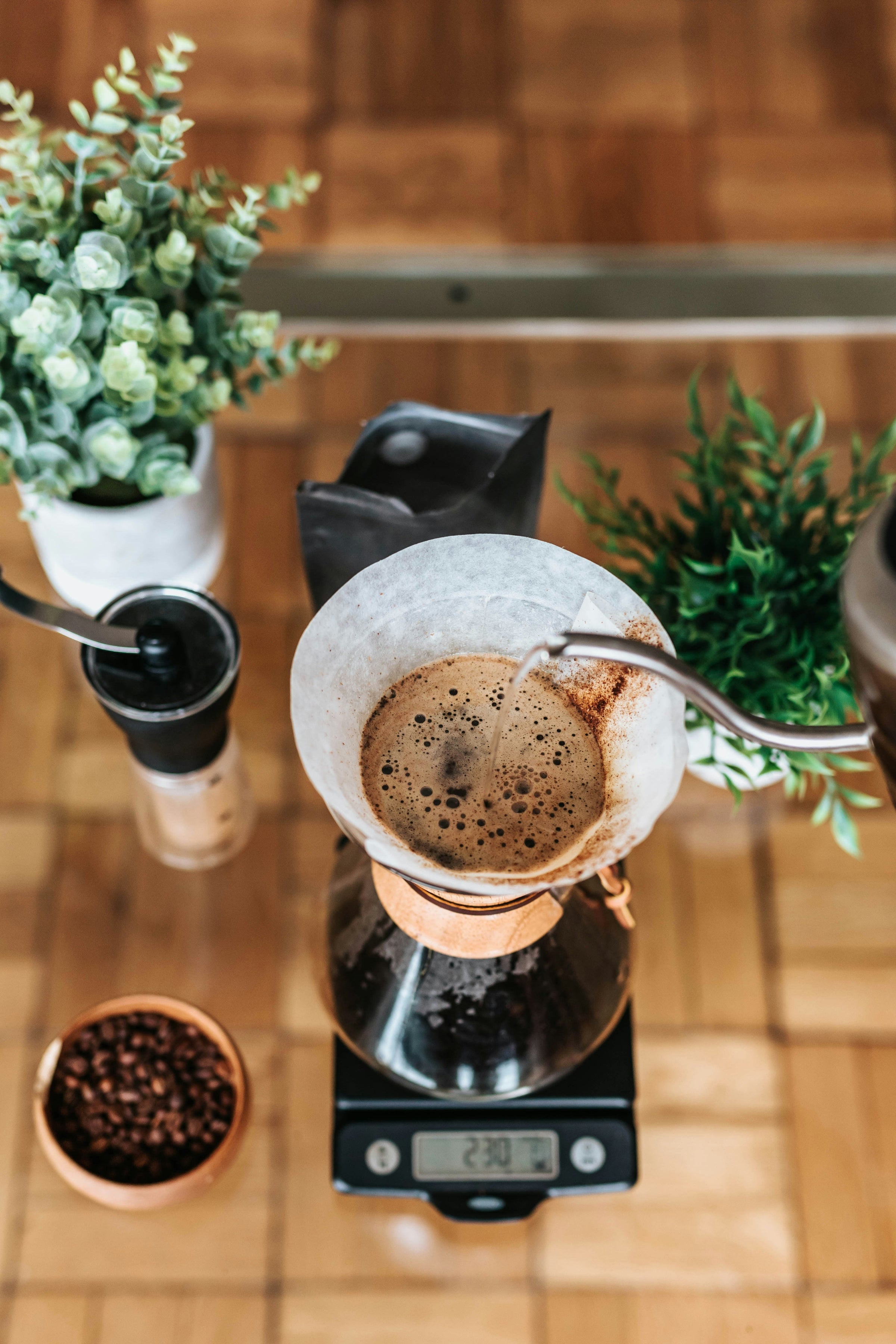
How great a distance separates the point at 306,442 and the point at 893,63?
2.30 ft

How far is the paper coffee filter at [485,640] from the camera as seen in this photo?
0.47 meters

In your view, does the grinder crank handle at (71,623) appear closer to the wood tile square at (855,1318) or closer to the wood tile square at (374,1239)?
the wood tile square at (374,1239)

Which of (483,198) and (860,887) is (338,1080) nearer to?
(860,887)

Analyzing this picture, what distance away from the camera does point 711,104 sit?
110 centimetres

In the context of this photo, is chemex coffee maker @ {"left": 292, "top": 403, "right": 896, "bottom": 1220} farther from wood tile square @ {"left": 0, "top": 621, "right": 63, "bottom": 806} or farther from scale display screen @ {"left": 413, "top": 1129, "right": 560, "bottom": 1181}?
wood tile square @ {"left": 0, "top": 621, "right": 63, "bottom": 806}

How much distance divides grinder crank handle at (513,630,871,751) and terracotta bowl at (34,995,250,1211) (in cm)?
39

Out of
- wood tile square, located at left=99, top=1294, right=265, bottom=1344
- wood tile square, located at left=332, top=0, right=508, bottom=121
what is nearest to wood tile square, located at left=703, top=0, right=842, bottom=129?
wood tile square, located at left=332, top=0, right=508, bottom=121

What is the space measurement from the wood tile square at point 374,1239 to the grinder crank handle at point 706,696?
429 millimetres

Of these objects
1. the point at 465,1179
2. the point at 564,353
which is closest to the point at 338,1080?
the point at 465,1179

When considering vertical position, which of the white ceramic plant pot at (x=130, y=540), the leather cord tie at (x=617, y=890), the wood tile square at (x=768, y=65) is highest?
the wood tile square at (x=768, y=65)

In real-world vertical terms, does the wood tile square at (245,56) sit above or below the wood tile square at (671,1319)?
above

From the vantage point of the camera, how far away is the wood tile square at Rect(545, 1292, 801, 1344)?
2.29 ft

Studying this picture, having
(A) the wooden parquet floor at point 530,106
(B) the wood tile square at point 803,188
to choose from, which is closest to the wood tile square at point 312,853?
(A) the wooden parquet floor at point 530,106

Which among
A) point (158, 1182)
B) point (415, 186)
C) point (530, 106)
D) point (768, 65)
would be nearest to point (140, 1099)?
point (158, 1182)
